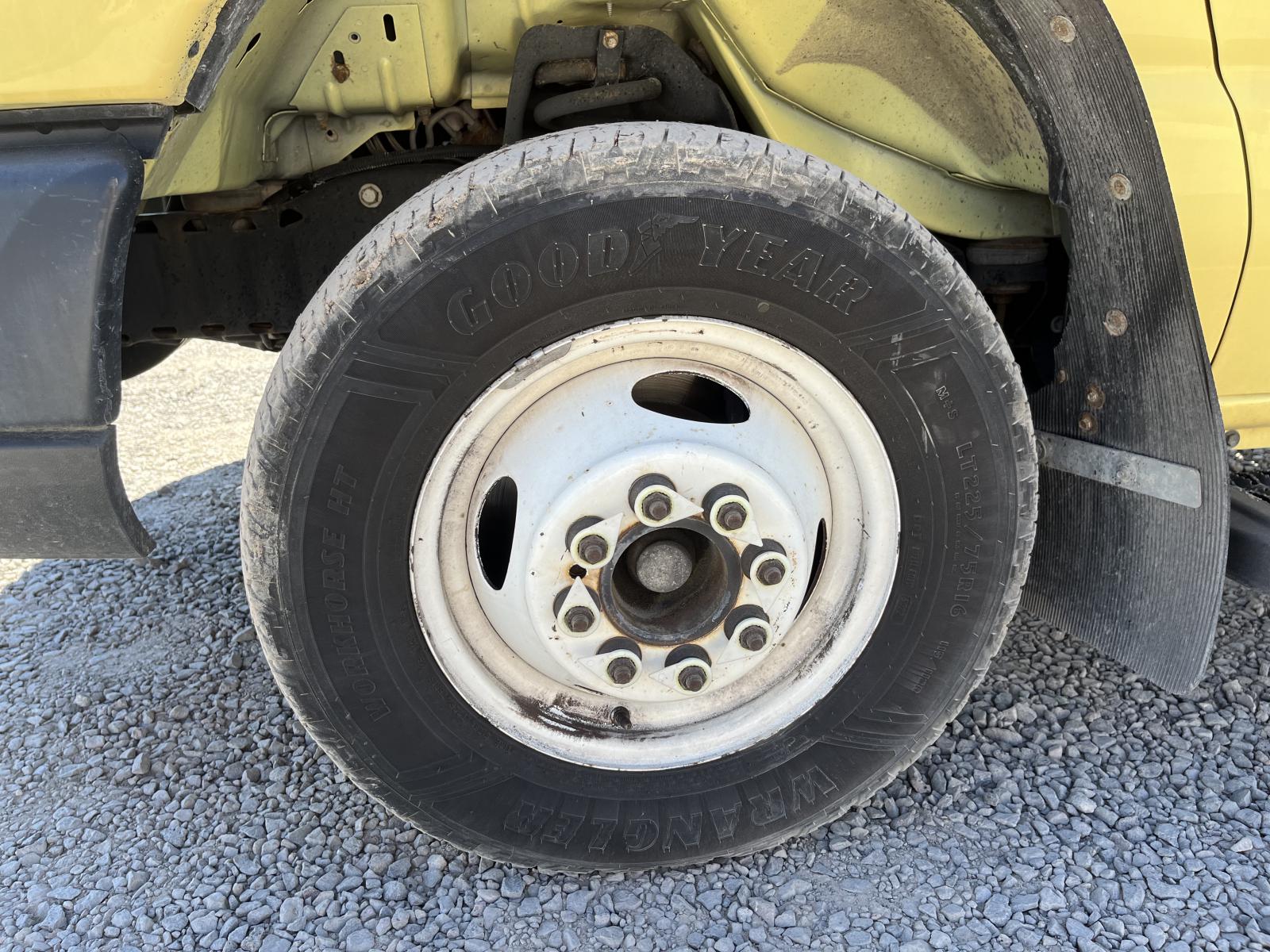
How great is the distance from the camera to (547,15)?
1.79 m

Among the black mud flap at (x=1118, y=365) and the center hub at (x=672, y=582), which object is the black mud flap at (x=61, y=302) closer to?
the center hub at (x=672, y=582)

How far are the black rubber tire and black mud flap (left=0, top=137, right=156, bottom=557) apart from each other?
0.81 feet

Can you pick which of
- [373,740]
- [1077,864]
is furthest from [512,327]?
[1077,864]

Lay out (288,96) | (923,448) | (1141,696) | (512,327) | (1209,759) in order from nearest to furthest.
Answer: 1. (512,327)
2. (923,448)
3. (288,96)
4. (1209,759)
5. (1141,696)

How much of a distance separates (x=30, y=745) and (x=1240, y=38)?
3053 mm

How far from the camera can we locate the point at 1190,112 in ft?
5.82

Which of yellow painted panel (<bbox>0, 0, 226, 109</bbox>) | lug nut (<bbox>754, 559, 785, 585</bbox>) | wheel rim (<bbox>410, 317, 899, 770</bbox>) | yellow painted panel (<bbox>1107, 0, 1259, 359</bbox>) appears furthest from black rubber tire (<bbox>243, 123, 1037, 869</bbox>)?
yellow painted panel (<bbox>1107, 0, 1259, 359</bbox>)

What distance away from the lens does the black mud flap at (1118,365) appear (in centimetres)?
167

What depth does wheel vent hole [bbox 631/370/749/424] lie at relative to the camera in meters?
1.89

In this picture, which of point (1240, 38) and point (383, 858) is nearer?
point (1240, 38)

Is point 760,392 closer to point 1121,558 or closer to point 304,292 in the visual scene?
point 1121,558

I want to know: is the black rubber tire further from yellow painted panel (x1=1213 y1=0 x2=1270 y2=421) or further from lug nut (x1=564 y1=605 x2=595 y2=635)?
yellow painted panel (x1=1213 y1=0 x2=1270 y2=421)

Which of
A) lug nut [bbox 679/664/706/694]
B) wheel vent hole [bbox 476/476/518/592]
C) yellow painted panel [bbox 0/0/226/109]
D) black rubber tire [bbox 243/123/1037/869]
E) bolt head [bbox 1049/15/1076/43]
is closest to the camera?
yellow painted panel [bbox 0/0/226/109]

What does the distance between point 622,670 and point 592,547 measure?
0.79 ft
